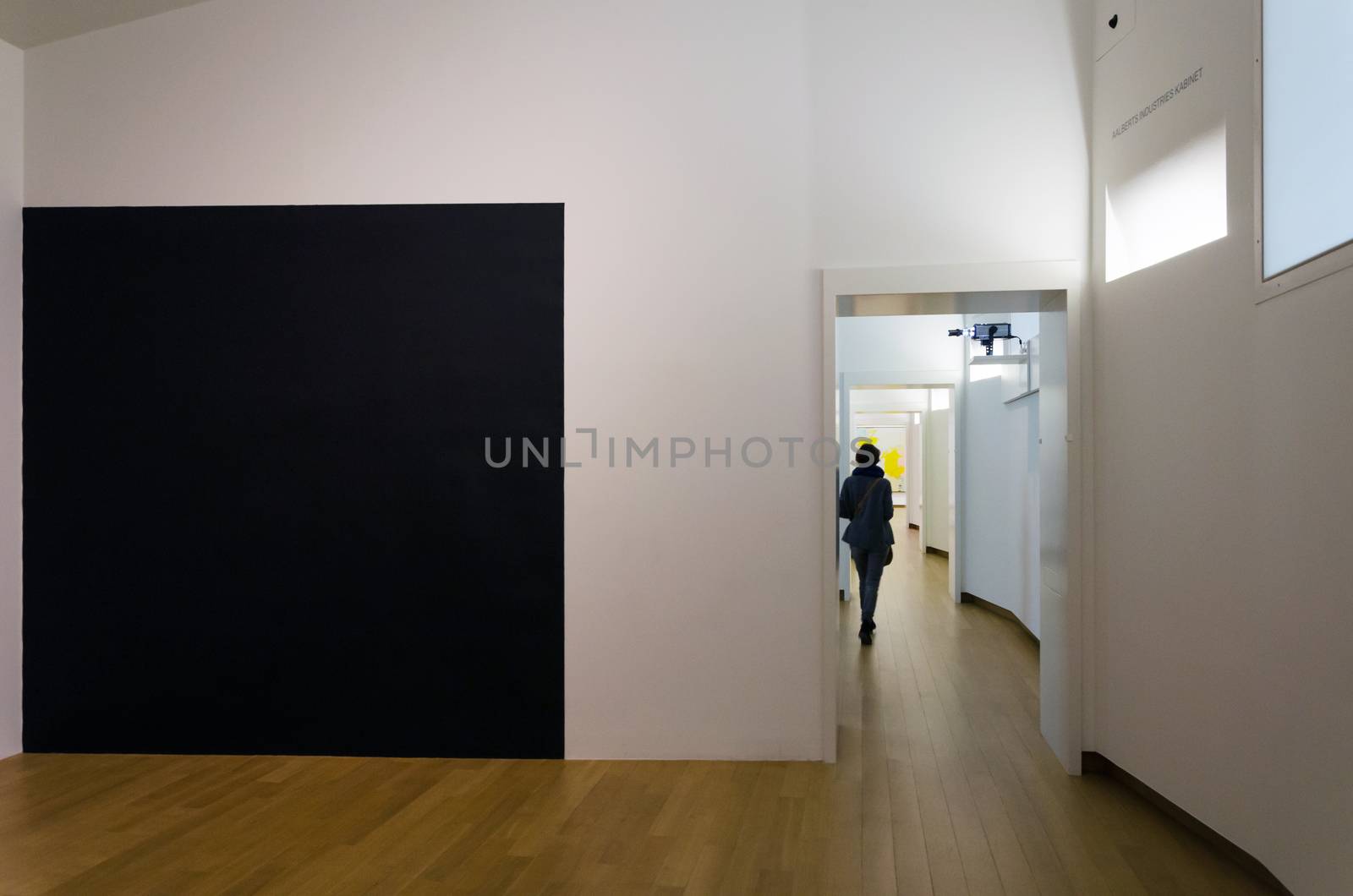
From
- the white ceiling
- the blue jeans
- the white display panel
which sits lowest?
the blue jeans

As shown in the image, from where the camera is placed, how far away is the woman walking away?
8250 millimetres

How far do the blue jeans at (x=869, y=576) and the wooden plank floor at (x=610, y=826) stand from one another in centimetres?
271

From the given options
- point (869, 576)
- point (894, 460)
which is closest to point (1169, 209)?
point (869, 576)

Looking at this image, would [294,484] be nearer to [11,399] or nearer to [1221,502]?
[11,399]

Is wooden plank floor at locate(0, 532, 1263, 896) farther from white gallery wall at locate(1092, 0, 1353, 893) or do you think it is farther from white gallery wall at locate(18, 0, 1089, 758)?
white gallery wall at locate(18, 0, 1089, 758)

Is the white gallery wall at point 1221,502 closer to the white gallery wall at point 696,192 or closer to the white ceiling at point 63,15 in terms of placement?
the white gallery wall at point 696,192

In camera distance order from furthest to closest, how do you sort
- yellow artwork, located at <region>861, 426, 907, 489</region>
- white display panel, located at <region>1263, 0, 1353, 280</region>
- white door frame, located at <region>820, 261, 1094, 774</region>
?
yellow artwork, located at <region>861, 426, 907, 489</region> < white door frame, located at <region>820, 261, 1094, 774</region> < white display panel, located at <region>1263, 0, 1353, 280</region>

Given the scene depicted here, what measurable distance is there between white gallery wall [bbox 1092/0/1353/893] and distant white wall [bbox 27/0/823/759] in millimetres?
1439

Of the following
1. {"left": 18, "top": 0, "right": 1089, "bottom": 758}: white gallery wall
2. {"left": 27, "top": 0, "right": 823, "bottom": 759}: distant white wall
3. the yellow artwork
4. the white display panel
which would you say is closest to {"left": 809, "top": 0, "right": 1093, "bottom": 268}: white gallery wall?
{"left": 18, "top": 0, "right": 1089, "bottom": 758}: white gallery wall

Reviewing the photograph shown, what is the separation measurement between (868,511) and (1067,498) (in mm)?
3595

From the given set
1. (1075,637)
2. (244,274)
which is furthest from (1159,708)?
(244,274)

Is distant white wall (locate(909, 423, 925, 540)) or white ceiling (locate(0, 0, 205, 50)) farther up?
white ceiling (locate(0, 0, 205, 50))

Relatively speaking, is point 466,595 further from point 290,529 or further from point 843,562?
point 843,562

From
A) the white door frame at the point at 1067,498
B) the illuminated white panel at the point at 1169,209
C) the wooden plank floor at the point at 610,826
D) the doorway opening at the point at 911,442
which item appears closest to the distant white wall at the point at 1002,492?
the doorway opening at the point at 911,442
